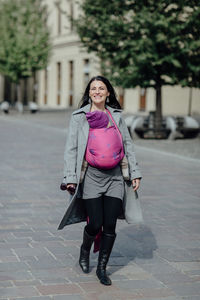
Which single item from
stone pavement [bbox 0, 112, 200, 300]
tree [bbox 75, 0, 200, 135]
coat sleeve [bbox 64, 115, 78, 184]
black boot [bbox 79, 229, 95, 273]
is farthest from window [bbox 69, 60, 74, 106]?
coat sleeve [bbox 64, 115, 78, 184]

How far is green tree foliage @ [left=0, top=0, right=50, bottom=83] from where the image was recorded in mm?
35500

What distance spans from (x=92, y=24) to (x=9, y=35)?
18837 mm

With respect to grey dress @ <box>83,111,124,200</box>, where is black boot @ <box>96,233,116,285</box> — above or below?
below

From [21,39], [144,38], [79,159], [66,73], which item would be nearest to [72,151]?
[79,159]

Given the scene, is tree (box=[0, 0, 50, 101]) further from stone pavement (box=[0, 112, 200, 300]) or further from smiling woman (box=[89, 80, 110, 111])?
smiling woman (box=[89, 80, 110, 111])

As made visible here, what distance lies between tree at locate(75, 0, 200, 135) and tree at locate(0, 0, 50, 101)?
17.1 meters

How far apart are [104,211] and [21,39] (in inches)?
1253

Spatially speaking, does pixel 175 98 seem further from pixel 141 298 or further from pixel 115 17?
pixel 141 298

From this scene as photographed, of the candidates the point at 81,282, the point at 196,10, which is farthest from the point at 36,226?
the point at 196,10

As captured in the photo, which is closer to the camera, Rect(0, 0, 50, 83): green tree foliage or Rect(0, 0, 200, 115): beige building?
Rect(0, 0, 50, 83): green tree foliage

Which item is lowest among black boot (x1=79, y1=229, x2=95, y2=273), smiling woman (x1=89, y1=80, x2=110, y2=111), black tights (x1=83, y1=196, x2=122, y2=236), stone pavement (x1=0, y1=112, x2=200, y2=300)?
stone pavement (x1=0, y1=112, x2=200, y2=300)

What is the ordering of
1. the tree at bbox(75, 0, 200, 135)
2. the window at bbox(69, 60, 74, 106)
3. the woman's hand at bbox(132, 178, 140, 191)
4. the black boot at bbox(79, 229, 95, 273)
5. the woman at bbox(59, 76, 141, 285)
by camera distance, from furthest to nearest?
the window at bbox(69, 60, 74, 106), the tree at bbox(75, 0, 200, 135), the black boot at bbox(79, 229, 95, 273), the woman's hand at bbox(132, 178, 140, 191), the woman at bbox(59, 76, 141, 285)

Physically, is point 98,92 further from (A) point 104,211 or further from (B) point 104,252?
(B) point 104,252

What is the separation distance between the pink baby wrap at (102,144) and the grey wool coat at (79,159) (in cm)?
5
